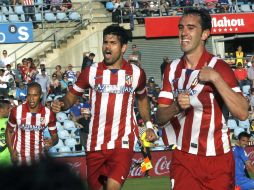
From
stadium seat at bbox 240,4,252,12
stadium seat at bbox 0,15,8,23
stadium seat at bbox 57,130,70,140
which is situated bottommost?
stadium seat at bbox 57,130,70,140

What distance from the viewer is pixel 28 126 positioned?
11422 mm

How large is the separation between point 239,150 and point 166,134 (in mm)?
6264

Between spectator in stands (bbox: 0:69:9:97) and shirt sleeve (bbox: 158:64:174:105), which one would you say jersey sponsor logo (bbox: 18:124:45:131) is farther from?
spectator in stands (bbox: 0:69:9:97)

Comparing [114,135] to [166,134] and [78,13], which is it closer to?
[166,134]

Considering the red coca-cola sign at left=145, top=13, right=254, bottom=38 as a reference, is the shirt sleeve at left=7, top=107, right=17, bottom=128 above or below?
below

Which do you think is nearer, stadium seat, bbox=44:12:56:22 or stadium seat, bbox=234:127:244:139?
stadium seat, bbox=234:127:244:139

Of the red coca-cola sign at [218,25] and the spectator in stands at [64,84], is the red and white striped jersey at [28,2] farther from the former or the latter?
the spectator in stands at [64,84]

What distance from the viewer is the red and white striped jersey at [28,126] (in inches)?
450

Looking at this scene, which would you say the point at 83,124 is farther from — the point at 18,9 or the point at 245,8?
the point at 245,8

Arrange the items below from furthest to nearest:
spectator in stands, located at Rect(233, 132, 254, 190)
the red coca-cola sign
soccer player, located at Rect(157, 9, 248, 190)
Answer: the red coca-cola sign
spectator in stands, located at Rect(233, 132, 254, 190)
soccer player, located at Rect(157, 9, 248, 190)

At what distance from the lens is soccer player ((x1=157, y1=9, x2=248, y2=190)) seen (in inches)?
249

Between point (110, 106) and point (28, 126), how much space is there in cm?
329

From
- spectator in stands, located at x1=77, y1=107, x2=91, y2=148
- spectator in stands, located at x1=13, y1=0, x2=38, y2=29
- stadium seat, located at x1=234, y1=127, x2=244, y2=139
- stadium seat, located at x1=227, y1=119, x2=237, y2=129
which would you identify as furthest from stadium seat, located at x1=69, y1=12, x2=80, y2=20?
stadium seat, located at x1=234, y1=127, x2=244, y2=139

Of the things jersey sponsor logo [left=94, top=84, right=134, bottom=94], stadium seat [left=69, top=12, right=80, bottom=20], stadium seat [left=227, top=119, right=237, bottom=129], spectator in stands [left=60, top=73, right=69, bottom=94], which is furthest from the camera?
stadium seat [left=69, top=12, right=80, bottom=20]
